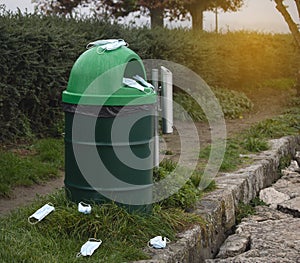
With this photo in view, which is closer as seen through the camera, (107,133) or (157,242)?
(157,242)

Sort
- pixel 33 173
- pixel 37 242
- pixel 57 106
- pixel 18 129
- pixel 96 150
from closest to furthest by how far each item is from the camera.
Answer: pixel 37 242, pixel 96 150, pixel 33 173, pixel 18 129, pixel 57 106

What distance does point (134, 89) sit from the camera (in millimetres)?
4316

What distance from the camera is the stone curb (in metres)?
4.20

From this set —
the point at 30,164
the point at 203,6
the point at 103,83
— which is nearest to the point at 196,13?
the point at 203,6

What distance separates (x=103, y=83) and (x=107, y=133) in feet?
1.21

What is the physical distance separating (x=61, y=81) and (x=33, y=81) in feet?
1.87

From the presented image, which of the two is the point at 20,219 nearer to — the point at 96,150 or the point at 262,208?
the point at 96,150

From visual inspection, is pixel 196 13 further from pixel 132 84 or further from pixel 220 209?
pixel 132 84

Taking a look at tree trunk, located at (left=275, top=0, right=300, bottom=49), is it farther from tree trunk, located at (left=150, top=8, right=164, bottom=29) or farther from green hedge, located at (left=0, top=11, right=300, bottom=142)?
tree trunk, located at (left=150, top=8, right=164, bottom=29)

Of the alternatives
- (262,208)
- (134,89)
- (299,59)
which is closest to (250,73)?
(299,59)

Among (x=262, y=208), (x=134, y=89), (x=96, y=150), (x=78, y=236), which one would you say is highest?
(x=134, y=89)

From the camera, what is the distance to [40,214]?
4211mm

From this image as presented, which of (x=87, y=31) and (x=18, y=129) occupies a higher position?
(x=87, y=31)

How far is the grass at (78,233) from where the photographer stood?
373 centimetres
